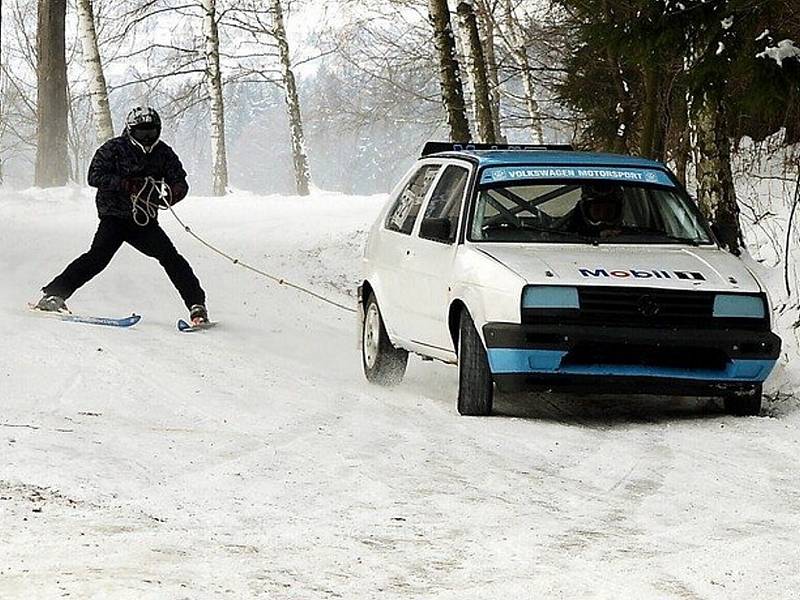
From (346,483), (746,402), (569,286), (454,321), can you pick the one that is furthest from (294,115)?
(346,483)

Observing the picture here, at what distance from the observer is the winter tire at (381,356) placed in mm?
9844

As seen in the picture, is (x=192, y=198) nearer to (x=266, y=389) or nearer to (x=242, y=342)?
(x=242, y=342)

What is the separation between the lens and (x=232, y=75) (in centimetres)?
4322

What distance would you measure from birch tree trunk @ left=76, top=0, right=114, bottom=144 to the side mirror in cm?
2018

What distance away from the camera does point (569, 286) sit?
780 centimetres

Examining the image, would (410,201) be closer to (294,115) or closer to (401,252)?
(401,252)

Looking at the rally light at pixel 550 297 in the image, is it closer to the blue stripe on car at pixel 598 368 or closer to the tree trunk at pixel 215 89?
the blue stripe on car at pixel 598 368

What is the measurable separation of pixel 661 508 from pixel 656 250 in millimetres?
3119

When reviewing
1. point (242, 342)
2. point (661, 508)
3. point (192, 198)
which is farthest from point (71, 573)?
point (192, 198)

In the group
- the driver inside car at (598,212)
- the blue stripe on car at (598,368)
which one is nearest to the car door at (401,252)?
the driver inside car at (598,212)

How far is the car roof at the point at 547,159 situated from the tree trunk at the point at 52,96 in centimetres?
1898

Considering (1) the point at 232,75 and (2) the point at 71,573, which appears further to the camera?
(1) the point at 232,75

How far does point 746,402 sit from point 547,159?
214cm

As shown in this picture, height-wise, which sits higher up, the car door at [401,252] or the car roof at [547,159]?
the car roof at [547,159]
